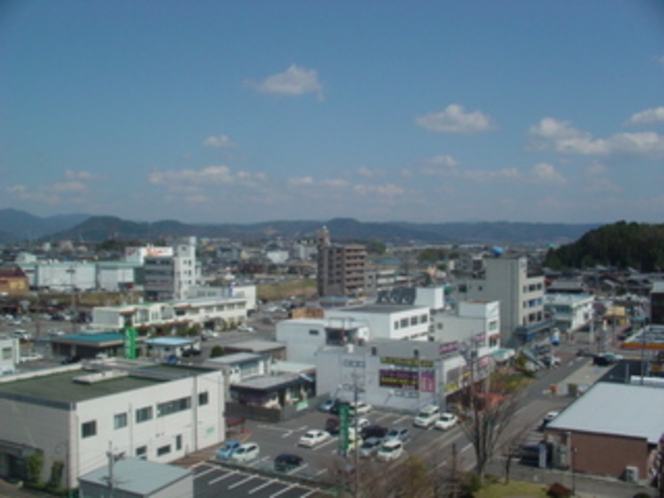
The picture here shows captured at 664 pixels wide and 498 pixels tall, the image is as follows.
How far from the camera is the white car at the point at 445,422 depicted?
27.3 feet

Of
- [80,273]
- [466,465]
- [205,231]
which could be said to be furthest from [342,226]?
[466,465]

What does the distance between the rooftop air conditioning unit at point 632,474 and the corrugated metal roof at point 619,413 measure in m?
0.34

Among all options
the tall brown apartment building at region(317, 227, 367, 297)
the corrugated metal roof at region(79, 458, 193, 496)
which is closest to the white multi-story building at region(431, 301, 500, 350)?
the corrugated metal roof at region(79, 458, 193, 496)

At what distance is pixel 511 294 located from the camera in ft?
49.2

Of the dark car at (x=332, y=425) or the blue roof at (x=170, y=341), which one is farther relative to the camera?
the blue roof at (x=170, y=341)

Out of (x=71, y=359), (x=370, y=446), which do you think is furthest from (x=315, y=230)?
(x=370, y=446)

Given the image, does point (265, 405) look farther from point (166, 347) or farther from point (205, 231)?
Result: point (205, 231)

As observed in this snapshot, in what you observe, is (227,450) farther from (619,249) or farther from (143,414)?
(619,249)

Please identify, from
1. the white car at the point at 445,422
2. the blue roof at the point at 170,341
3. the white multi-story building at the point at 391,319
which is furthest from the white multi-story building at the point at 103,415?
the blue roof at the point at 170,341

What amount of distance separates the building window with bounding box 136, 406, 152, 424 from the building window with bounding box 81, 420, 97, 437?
55 centimetres

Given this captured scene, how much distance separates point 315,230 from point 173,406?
5578 inches

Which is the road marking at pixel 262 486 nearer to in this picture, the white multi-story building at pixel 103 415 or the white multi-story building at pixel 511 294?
the white multi-story building at pixel 103 415

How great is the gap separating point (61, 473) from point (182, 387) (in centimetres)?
163

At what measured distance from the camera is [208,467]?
685 centimetres
